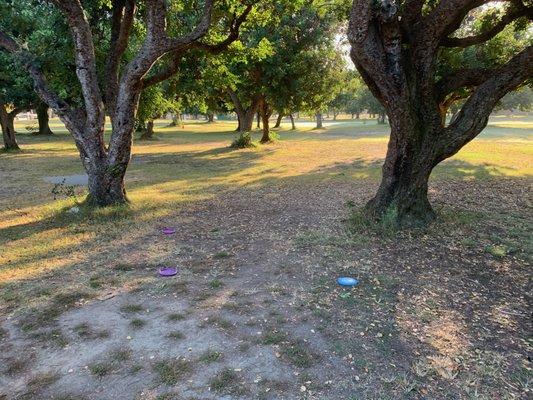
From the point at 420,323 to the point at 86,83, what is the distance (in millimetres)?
7783

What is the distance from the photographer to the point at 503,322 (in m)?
4.32

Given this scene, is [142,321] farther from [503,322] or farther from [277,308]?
[503,322]

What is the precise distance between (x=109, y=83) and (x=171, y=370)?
307 inches

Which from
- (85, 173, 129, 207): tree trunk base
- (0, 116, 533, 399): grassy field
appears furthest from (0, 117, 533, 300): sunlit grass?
(85, 173, 129, 207): tree trunk base

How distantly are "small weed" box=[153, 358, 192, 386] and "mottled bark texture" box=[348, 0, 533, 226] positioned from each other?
16.4ft

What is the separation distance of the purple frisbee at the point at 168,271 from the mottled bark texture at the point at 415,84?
158 inches

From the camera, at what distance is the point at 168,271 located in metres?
5.72

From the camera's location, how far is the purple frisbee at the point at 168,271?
222 inches

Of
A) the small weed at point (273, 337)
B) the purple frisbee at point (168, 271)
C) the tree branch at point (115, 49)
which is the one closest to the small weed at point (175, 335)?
the small weed at point (273, 337)

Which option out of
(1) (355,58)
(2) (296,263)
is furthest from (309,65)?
(2) (296,263)

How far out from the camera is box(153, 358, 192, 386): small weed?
333cm

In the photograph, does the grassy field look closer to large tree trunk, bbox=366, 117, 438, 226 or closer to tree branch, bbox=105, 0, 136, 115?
large tree trunk, bbox=366, 117, 438, 226

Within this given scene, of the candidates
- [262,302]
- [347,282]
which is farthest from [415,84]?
[262,302]

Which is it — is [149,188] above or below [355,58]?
below
